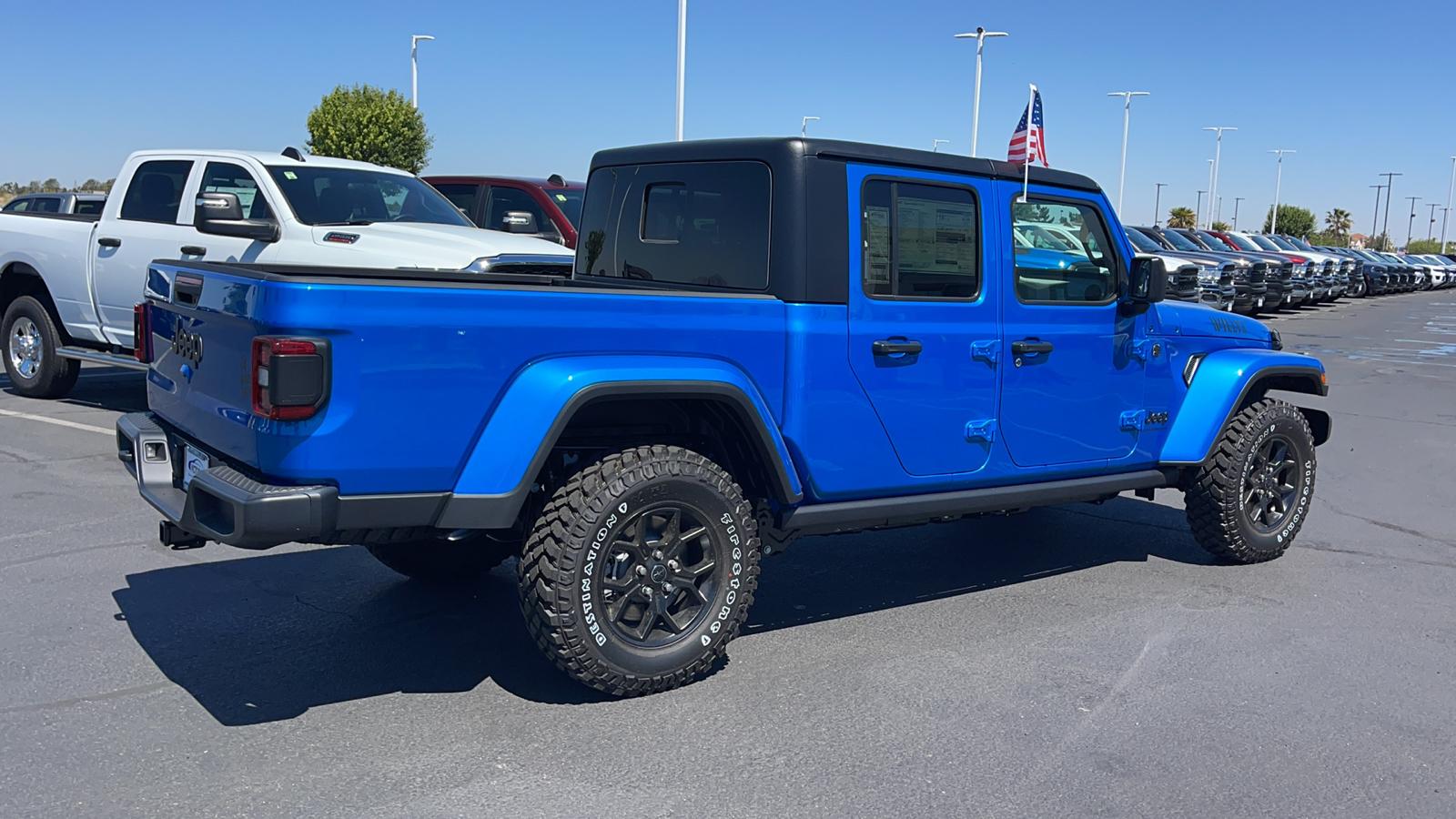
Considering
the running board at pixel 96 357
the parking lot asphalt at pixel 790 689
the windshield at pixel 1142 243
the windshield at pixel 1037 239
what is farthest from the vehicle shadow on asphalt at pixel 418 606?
the windshield at pixel 1142 243

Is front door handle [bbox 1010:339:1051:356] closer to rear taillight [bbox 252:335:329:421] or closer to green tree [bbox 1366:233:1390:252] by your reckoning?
rear taillight [bbox 252:335:329:421]

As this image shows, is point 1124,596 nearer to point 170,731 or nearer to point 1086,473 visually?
point 1086,473

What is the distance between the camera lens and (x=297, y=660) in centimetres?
443

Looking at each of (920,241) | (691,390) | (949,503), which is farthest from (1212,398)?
(691,390)

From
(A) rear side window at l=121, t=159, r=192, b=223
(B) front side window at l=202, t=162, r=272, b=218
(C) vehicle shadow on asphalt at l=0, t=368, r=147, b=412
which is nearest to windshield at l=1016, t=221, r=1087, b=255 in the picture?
(B) front side window at l=202, t=162, r=272, b=218

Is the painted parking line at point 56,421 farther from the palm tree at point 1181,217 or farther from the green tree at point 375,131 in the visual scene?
the palm tree at point 1181,217

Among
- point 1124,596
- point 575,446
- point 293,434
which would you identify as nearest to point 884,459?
point 575,446

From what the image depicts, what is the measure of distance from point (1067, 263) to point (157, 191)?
7.42 m

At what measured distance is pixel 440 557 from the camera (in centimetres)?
531

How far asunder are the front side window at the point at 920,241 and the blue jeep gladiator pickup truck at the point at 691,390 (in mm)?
14

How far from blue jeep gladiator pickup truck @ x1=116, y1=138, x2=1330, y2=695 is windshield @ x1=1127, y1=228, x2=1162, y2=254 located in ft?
52.8

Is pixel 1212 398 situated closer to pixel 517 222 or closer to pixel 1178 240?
pixel 517 222

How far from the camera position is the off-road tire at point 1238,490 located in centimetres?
601

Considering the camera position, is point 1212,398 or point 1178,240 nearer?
point 1212,398
